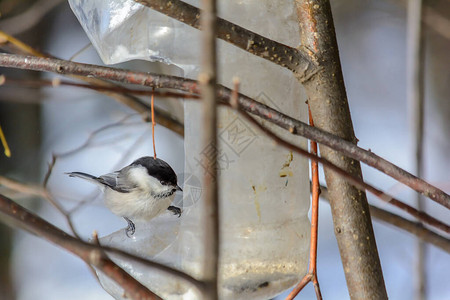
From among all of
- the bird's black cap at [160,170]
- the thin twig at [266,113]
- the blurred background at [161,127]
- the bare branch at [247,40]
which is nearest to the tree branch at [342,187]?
the bare branch at [247,40]

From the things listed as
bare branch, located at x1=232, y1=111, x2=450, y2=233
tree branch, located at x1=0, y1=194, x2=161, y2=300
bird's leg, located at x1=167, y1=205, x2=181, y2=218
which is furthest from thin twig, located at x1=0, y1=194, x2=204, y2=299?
bird's leg, located at x1=167, y1=205, x2=181, y2=218

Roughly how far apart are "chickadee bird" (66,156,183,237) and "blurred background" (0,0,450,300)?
87 centimetres

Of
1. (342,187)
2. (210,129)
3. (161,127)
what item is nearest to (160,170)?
(342,187)

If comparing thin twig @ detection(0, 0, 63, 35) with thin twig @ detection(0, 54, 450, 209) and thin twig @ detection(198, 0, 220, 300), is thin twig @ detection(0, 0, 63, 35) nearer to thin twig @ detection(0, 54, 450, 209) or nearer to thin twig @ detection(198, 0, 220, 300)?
thin twig @ detection(0, 54, 450, 209)

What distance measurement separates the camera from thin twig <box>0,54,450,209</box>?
664 millimetres

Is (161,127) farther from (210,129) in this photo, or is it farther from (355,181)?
(210,129)

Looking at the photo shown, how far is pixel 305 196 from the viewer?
99 centimetres

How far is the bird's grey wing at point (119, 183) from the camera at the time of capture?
1.08 m

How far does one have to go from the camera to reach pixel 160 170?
0.96 metres

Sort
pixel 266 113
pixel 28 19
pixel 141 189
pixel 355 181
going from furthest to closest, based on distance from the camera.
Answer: pixel 28 19, pixel 141 189, pixel 266 113, pixel 355 181

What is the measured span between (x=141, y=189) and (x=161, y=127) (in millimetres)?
980

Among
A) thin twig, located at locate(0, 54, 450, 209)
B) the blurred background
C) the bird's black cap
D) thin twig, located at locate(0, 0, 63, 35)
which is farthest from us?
the blurred background

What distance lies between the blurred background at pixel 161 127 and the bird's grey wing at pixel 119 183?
0.85 m

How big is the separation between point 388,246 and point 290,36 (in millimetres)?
1343
